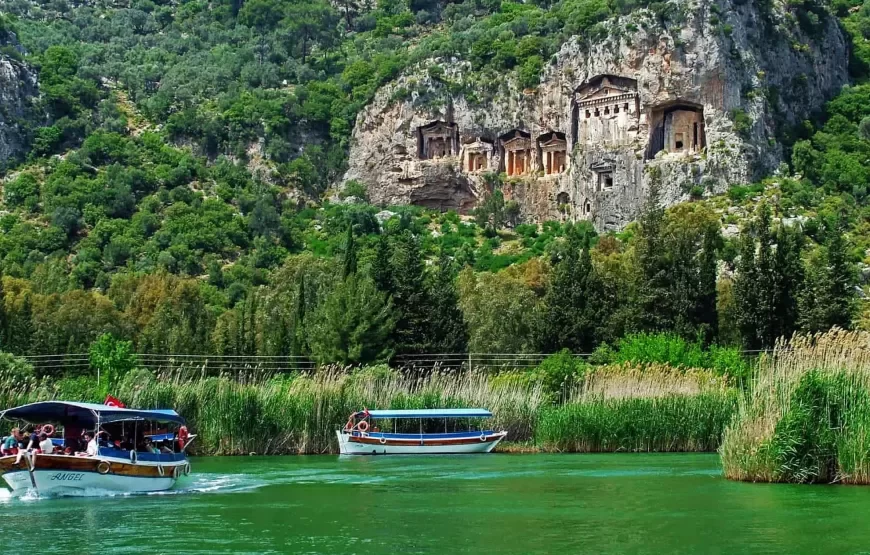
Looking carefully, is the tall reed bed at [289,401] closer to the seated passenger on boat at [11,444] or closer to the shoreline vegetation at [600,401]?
the shoreline vegetation at [600,401]

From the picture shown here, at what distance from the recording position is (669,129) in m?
122

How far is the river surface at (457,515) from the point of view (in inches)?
1272

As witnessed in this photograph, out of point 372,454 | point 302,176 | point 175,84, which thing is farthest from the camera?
point 175,84

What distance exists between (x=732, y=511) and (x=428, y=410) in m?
24.7

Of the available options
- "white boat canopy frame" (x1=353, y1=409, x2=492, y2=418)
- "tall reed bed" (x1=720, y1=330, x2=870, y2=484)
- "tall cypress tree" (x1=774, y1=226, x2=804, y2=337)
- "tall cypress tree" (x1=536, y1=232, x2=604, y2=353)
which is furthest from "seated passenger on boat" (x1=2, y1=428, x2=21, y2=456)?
"tall cypress tree" (x1=774, y1=226, x2=804, y2=337)

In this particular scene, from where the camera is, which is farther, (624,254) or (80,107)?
(80,107)

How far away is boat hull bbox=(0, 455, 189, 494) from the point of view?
41.4 metres

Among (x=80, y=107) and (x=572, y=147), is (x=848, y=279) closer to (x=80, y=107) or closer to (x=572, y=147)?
(x=572, y=147)

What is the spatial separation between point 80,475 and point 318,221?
9361 cm

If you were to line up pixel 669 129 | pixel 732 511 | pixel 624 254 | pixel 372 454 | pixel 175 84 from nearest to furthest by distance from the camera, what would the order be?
pixel 732 511 < pixel 372 454 < pixel 624 254 < pixel 669 129 < pixel 175 84

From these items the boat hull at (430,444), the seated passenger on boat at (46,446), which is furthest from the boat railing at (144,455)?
the boat hull at (430,444)

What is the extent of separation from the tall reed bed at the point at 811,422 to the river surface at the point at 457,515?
0.68 m

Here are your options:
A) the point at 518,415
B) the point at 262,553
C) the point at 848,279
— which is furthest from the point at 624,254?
the point at 262,553

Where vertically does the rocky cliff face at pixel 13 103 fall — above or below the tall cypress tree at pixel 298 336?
above
